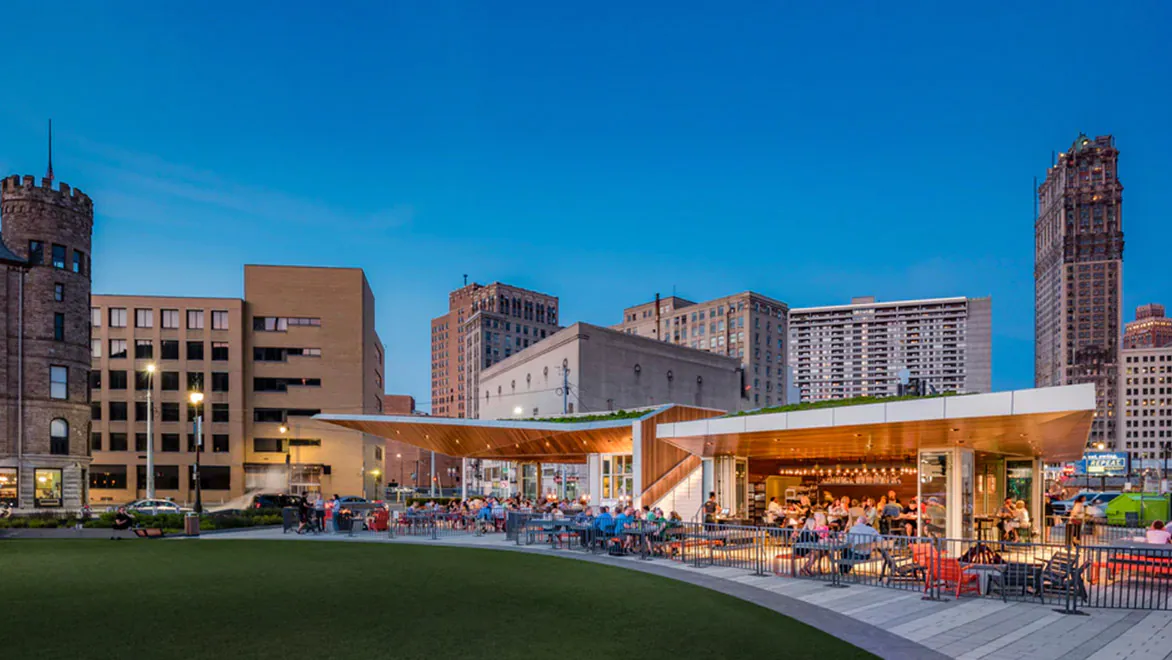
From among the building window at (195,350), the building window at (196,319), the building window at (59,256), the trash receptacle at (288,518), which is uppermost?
the building window at (59,256)

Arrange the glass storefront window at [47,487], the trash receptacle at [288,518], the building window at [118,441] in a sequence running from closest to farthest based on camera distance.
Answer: the trash receptacle at [288,518] → the glass storefront window at [47,487] → the building window at [118,441]

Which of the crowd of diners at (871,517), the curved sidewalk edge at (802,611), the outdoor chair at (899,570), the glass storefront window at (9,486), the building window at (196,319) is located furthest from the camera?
the building window at (196,319)

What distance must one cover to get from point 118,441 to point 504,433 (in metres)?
51.4

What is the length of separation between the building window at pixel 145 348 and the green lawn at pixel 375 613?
56.3 m

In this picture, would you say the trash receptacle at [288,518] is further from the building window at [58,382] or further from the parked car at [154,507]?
the building window at [58,382]

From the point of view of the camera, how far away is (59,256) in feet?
153

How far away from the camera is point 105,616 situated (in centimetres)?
1055

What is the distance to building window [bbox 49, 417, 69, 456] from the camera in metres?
45.5

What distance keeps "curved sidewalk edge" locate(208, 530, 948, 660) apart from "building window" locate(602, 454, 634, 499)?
13.4 meters

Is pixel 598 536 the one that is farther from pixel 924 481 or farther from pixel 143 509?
pixel 143 509

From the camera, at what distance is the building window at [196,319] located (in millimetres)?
68375

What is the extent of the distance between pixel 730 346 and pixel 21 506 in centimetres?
10829

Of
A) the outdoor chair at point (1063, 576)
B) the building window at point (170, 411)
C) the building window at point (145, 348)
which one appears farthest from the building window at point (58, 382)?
the outdoor chair at point (1063, 576)

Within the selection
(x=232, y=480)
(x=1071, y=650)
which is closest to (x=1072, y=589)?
(x=1071, y=650)
